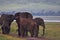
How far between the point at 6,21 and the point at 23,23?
19 centimetres

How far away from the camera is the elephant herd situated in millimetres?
1855

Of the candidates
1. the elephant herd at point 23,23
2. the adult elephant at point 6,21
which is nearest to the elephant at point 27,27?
the elephant herd at point 23,23

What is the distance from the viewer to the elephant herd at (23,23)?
1.86 meters

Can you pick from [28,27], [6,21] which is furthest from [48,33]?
[6,21]

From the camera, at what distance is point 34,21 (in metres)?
1.87

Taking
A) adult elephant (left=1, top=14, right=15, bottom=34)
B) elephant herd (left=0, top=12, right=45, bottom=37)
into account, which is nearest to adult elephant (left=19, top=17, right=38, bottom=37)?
elephant herd (left=0, top=12, right=45, bottom=37)

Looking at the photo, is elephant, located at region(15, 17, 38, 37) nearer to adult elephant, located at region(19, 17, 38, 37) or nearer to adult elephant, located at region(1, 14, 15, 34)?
adult elephant, located at region(19, 17, 38, 37)

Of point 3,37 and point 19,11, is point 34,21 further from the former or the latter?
point 3,37

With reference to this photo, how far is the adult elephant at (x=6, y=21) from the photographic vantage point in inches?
73.5

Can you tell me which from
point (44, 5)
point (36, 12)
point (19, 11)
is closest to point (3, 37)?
point (19, 11)

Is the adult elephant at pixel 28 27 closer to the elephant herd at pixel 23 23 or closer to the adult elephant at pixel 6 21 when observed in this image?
the elephant herd at pixel 23 23

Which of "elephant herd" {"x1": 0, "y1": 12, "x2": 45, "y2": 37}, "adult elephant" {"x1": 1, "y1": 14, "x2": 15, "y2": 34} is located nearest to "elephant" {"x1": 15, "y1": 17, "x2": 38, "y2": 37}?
"elephant herd" {"x1": 0, "y1": 12, "x2": 45, "y2": 37}

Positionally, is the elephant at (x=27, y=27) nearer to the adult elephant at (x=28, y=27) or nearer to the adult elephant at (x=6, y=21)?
the adult elephant at (x=28, y=27)

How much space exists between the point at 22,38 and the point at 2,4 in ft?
1.41
